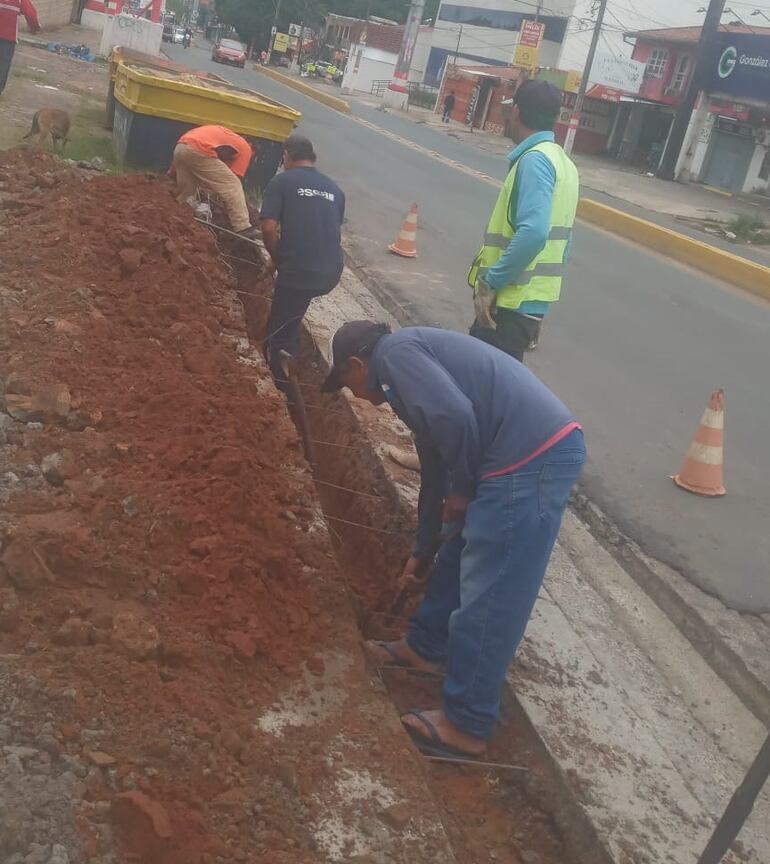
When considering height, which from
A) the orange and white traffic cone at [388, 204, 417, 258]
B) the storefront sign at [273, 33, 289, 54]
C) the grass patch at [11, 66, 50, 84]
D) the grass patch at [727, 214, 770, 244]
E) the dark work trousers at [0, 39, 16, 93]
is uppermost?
the storefront sign at [273, 33, 289, 54]

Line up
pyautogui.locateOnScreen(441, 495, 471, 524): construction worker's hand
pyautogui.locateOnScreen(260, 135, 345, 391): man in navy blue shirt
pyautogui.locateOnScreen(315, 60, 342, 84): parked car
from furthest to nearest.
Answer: pyautogui.locateOnScreen(315, 60, 342, 84): parked car, pyautogui.locateOnScreen(260, 135, 345, 391): man in navy blue shirt, pyautogui.locateOnScreen(441, 495, 471, 524): construction worker's hand

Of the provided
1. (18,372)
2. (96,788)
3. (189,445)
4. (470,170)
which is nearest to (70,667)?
(96,788)

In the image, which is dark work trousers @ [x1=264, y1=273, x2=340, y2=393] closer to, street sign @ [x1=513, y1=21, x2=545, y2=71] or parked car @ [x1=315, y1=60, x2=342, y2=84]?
street sign @ [x1=513, y1=21, x2=545, y2=71]

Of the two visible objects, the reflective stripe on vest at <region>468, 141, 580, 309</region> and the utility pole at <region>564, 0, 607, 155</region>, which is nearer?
the reflective stripe on vest at <region>468, 141, 580, 309</region>

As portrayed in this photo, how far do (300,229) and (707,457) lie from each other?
290cm

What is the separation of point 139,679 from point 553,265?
2918mm

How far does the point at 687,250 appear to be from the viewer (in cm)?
1719

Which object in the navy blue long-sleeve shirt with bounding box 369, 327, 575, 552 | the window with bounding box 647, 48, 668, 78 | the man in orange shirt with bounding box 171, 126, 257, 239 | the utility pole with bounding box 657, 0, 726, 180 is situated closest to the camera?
the navy blue long-sleeve shirt with bounding box 369, 327, 575, 552

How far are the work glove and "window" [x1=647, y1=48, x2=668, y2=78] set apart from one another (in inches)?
1732

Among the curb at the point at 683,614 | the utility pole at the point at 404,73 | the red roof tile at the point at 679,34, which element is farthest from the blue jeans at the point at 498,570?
the utility pole at the point at 404,73

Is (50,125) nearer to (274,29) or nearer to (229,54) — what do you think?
(229,54)

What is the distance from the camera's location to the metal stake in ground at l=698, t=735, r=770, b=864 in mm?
2314

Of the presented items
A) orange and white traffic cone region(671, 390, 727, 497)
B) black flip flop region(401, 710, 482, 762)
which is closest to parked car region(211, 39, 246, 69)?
orange and white traffic cone region(671, 390, 727, 497)

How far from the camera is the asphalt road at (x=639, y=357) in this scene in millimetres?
5844
